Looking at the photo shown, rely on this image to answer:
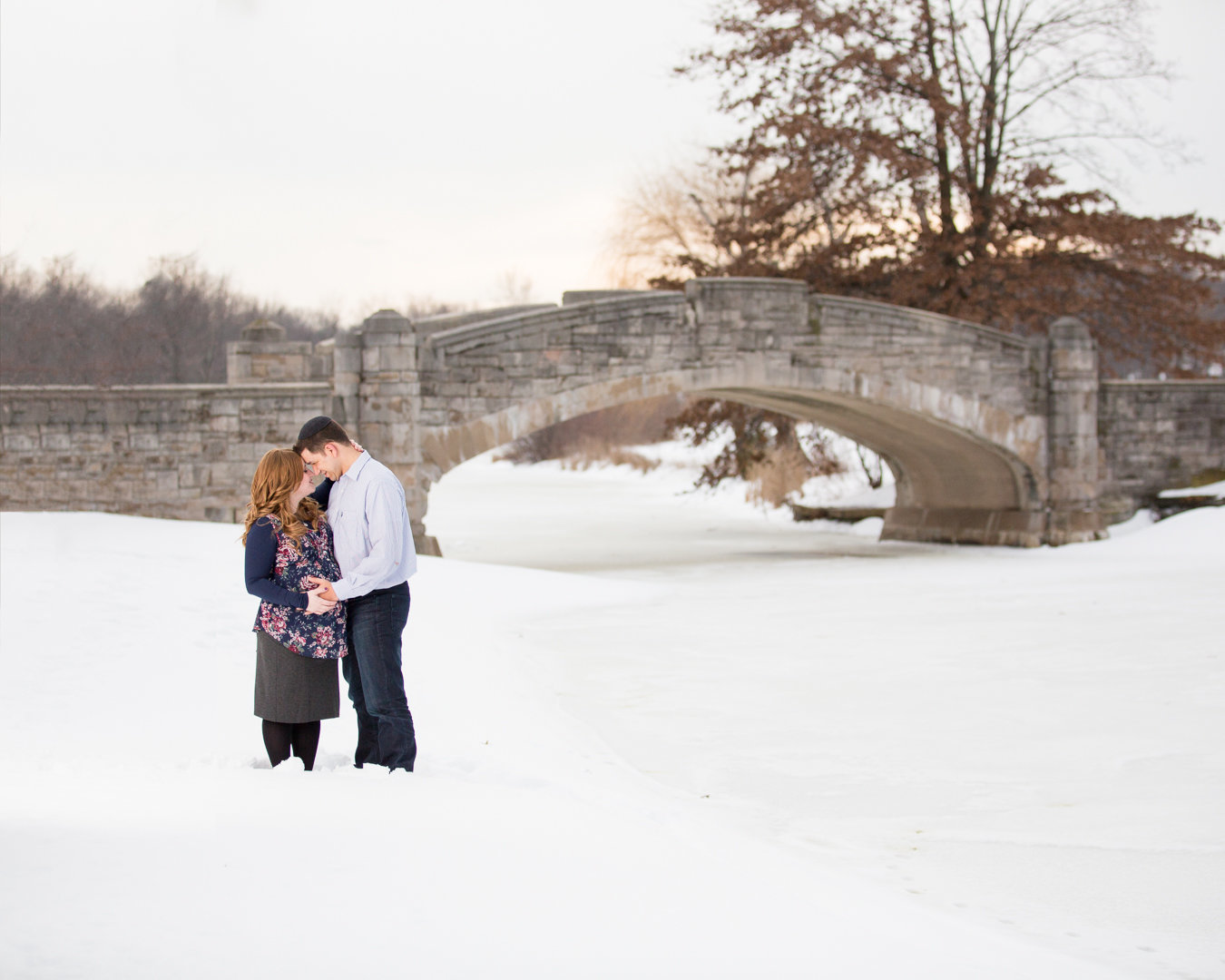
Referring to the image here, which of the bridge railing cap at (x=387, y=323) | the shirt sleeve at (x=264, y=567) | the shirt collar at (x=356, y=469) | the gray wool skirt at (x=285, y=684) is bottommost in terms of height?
the gray wool skirt at (x=285, y=684)

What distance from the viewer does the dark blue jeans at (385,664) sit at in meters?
4.20

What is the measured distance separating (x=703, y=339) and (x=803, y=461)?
13.3 metres

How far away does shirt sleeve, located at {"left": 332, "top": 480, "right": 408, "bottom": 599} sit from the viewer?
4.09 m

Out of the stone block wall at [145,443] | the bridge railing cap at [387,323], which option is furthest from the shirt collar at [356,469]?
the bridge railing cap at [387,323]

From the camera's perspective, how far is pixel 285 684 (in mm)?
4191

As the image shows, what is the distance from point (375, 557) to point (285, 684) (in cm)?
55

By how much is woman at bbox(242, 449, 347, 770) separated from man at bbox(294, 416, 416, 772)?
67 mm

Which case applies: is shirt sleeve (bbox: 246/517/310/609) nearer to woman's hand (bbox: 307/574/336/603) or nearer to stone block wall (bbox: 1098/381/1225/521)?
woman's hand (bbox: 307/574/336/603)

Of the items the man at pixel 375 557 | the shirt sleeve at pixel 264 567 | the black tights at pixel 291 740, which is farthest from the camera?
the black tights at pixel 291 740

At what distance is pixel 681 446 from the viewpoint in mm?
49781

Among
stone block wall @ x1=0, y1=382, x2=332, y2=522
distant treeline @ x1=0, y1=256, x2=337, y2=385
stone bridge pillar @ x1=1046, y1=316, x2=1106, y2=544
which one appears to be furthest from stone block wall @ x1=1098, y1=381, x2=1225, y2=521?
distant treeline @ x1=0, y1=256, x2=337, y2=385

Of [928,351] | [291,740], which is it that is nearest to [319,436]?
[291,740]

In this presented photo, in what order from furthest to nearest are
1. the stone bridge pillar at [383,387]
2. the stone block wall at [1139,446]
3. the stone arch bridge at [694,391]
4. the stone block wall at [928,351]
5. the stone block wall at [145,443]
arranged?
the stone block wall at [1139,446]
the stone block wall at [928,351]
the stone bridge pillar at [383,387]
the stone arch bridge at [694,391]
the stone block wall at [145,443]

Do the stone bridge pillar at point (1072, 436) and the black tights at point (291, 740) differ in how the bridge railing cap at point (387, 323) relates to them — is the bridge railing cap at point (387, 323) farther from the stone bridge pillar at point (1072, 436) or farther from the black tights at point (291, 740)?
the black tights at point (291, 740)
